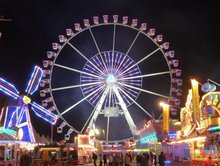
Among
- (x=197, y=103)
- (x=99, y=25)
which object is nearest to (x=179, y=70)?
(x=99, y=25)

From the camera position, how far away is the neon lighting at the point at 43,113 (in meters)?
37.4

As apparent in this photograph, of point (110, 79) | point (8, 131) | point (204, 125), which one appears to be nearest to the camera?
point (204, 125)

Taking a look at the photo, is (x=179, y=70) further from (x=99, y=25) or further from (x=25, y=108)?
(x=25, y=108)

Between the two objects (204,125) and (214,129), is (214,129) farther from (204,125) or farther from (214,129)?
(204,125)

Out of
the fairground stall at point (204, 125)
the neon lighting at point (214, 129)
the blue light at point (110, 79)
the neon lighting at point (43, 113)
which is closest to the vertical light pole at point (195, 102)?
the fairground stall at point (204, 125)

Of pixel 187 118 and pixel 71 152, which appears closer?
pixel 187 118

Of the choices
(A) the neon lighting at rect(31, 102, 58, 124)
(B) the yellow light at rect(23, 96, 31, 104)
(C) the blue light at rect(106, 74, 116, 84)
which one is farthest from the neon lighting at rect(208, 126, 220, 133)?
(C) the blue light at rect(106, 74, 116, 84)

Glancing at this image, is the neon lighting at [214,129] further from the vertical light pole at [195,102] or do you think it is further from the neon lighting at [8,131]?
the neon lighting at [8,131]

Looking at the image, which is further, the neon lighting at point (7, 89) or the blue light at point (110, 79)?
the blue light at point (110, 79)

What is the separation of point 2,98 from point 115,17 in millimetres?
17596

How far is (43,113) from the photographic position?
38594 mm

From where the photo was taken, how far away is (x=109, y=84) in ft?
141

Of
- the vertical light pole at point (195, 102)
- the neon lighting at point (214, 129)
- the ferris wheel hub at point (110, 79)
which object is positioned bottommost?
the neon lighting at point (214, 129)

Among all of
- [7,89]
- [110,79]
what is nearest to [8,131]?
[7,89]
